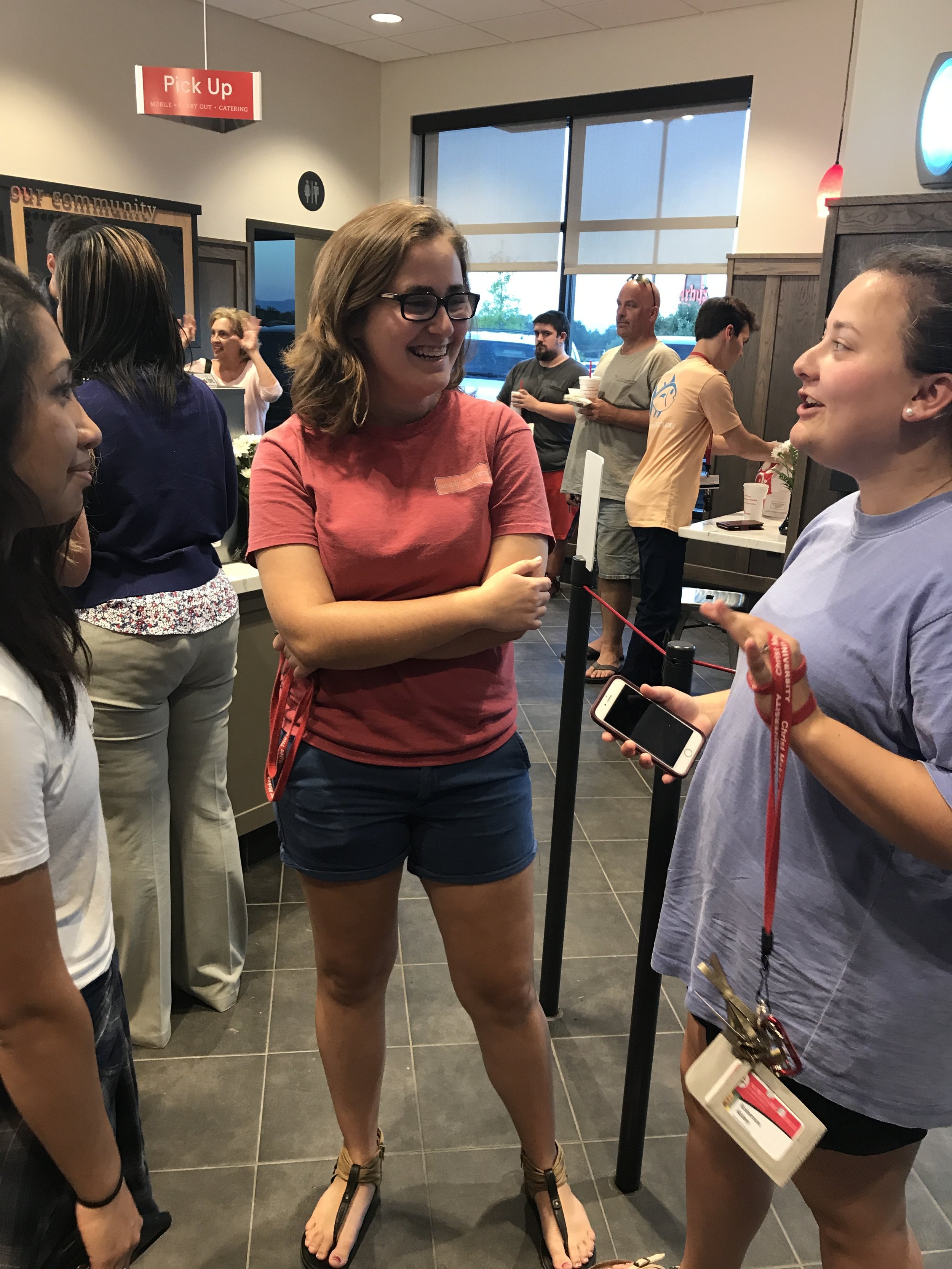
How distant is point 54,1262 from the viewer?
864 mm

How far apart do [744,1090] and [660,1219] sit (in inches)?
32.8

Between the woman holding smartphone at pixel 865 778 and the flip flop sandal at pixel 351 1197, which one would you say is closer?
the woman holding smartphone at pixel 865 778

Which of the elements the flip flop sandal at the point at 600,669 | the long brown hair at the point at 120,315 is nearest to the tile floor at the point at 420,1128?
the long brown hair at the point at 120,315

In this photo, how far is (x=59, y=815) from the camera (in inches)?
32.4

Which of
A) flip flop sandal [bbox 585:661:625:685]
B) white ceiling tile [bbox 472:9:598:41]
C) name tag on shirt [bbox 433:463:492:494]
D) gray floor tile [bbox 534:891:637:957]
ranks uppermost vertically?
white ceiling tile [bbox 472:9:598:41]

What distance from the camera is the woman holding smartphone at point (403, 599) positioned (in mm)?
1336

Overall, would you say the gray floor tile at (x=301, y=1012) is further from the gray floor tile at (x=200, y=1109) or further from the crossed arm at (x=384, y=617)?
the crossed arm at (x=384, y=617)

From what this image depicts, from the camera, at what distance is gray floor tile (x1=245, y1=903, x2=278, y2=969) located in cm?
245

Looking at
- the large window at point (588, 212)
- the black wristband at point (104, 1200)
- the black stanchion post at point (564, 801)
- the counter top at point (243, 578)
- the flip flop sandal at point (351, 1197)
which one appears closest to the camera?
the black wristband at point (104, 1200)

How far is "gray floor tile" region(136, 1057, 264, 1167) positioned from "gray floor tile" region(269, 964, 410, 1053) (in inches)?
3.6

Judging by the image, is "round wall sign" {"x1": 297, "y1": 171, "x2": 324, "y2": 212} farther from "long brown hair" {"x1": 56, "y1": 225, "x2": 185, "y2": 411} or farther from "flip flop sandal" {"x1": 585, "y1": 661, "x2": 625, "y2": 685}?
"long brown hair" {"x1": 56, "y1": 225, "x2": 185, "y2": 411}

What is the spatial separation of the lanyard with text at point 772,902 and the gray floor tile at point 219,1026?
1368mm

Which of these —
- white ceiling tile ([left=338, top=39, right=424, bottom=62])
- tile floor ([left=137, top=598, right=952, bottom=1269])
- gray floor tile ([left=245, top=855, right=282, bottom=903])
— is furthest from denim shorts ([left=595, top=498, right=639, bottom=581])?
white ceiling tile ([left=338, top=39, right=424, bottom=62])

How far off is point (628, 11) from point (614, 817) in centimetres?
541
